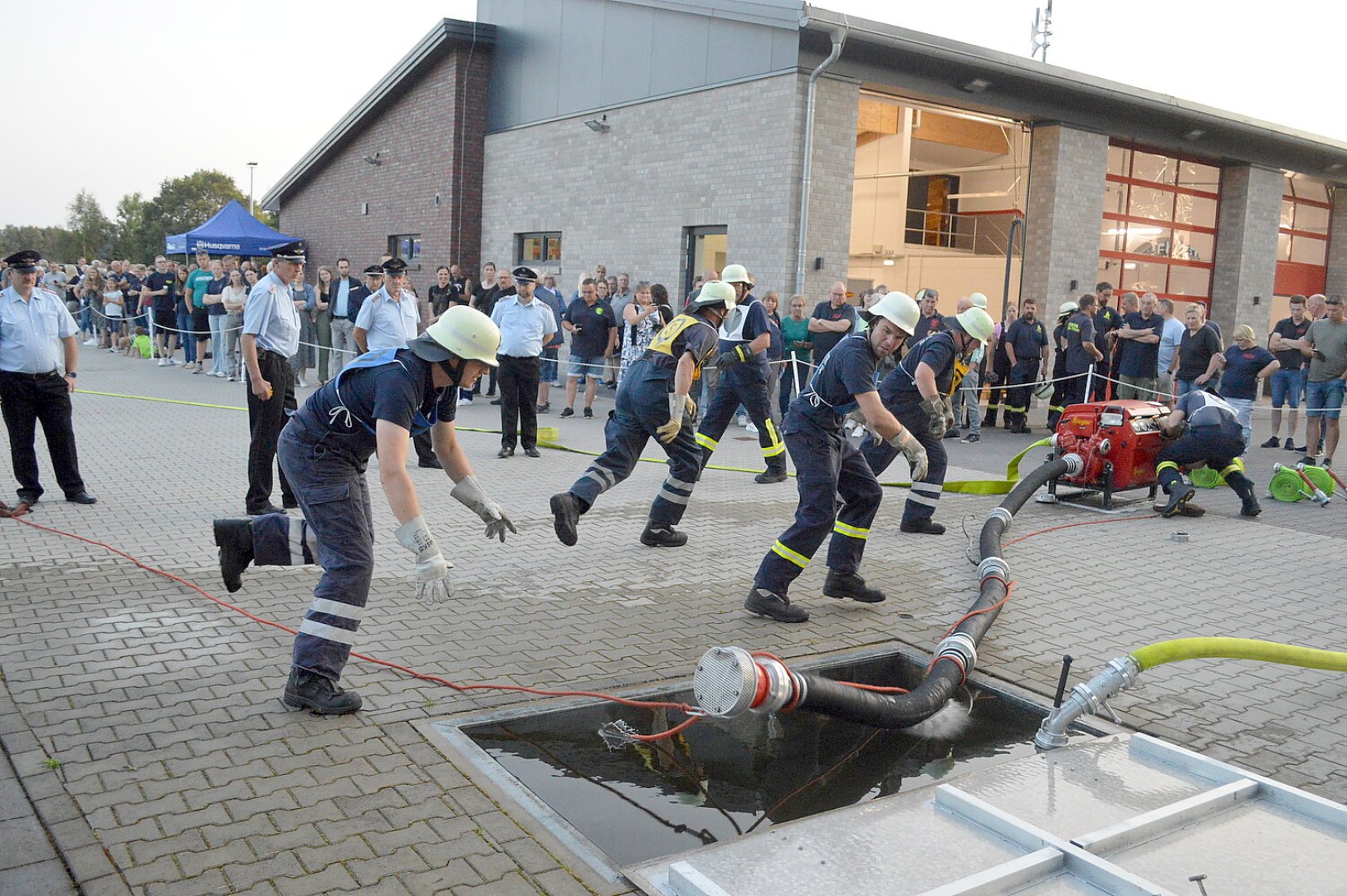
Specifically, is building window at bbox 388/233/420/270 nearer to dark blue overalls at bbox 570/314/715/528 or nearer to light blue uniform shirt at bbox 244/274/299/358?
light blue uniform shirt at bbox 244/274/299/358

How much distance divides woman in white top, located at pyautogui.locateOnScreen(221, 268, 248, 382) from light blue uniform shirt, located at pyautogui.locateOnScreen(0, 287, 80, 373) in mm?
9314

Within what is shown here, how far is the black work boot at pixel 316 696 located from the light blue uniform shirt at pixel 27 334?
478 centimetres

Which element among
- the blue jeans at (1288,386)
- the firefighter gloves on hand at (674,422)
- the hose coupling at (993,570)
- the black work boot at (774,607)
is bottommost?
the black work boot at (774,607)

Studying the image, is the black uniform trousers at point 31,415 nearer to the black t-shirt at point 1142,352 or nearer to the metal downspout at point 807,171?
the metal downspout at point 807,171

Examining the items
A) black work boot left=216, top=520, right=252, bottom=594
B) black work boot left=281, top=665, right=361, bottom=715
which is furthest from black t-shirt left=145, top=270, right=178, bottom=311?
black work boot left=281, top=665, right=361, bottom=715

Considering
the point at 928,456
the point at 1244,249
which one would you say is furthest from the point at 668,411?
the point at 1244,249

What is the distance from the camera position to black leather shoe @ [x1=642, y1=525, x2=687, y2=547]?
24.4 feet

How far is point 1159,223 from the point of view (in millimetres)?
20188

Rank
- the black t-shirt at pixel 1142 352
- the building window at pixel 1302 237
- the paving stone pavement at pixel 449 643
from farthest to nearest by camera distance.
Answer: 1. the building window at pixel 1302 237
2. the black t-shirt at pixel 1142 352
3. the paving stone pavement at pixel 449 643

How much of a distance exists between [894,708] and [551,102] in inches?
707

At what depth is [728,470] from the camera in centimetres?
1093

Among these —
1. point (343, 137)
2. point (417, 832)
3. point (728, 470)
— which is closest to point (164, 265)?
point (343, 137)

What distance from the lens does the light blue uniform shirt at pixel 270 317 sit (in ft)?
25.0

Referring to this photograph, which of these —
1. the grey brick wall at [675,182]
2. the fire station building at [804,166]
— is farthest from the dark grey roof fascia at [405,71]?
the grey brick wall at [675,182]
